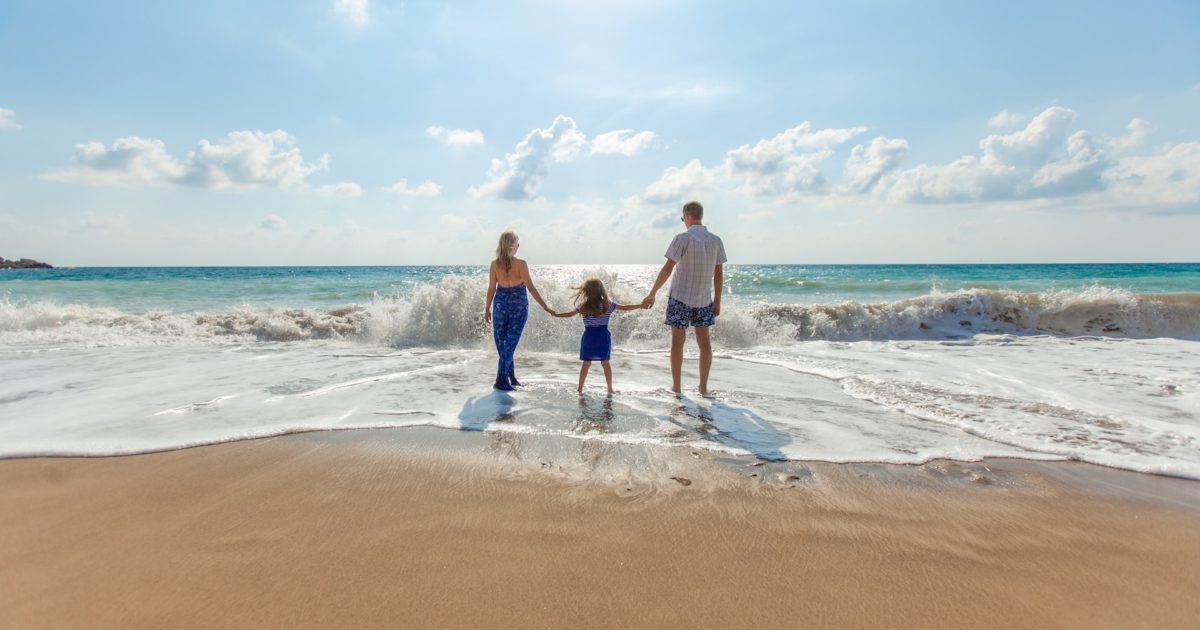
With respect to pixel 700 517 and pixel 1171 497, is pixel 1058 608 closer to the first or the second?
pixel 700 517

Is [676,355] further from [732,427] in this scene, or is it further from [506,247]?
[506,247]

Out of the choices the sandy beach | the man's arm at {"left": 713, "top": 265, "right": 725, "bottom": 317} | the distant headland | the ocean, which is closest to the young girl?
the ocean

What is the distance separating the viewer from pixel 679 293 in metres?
6.16

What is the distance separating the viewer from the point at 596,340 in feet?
19.9

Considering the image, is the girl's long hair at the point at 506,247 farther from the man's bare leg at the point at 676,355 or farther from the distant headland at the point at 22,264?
the distant headland at the point at 22,264


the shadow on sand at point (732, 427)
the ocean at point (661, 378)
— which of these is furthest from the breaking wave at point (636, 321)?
the shadow on sand at point (732, 427)

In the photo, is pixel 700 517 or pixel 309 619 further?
pixel 700 517

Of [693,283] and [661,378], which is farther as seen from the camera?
[661,378]

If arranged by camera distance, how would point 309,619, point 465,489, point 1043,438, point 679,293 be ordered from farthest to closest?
point 679,293
point 1043,438
point 465,489
point 309,619

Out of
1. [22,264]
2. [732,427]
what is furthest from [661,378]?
[22,264]

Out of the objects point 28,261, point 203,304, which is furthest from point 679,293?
point 28,261

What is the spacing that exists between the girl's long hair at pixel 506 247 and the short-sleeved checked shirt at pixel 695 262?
1.75 meters

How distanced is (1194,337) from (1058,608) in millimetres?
13819

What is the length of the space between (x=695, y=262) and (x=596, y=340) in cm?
135
